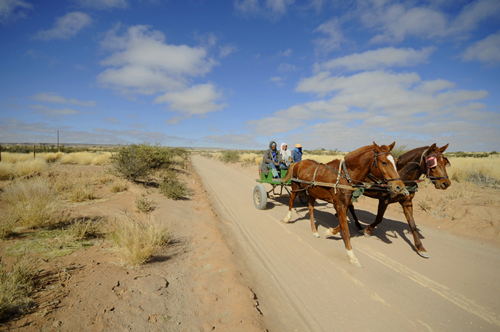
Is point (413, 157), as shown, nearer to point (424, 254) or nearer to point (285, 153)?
point (424, 254)

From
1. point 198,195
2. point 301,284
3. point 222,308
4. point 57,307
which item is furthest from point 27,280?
point 198,195

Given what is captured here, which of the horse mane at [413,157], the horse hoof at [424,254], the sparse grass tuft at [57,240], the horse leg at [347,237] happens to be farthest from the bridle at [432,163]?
the sparse grass tuft at [57,240]

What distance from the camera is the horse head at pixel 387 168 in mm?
3736

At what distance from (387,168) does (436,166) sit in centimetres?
136

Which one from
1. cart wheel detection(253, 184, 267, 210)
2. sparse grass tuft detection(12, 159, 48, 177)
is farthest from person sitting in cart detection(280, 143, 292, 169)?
sparse grass tuft detection(12, 159, 48, 177)

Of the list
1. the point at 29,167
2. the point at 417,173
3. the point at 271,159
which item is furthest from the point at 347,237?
the point at 29,167

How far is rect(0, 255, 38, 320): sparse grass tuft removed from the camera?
7.06 ft

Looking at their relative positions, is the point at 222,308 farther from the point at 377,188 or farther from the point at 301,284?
the point at 377,188

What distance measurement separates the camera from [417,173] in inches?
190

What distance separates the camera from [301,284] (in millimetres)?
3529

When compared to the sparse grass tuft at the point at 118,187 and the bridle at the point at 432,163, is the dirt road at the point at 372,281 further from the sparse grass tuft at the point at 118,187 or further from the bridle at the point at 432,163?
the sparse grass tuft at the point at 118,187

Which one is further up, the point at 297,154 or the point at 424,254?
the point at 297,154

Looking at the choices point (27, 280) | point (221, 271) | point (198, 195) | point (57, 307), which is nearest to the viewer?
point (57, 307)

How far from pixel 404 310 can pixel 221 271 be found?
2.73 meters
